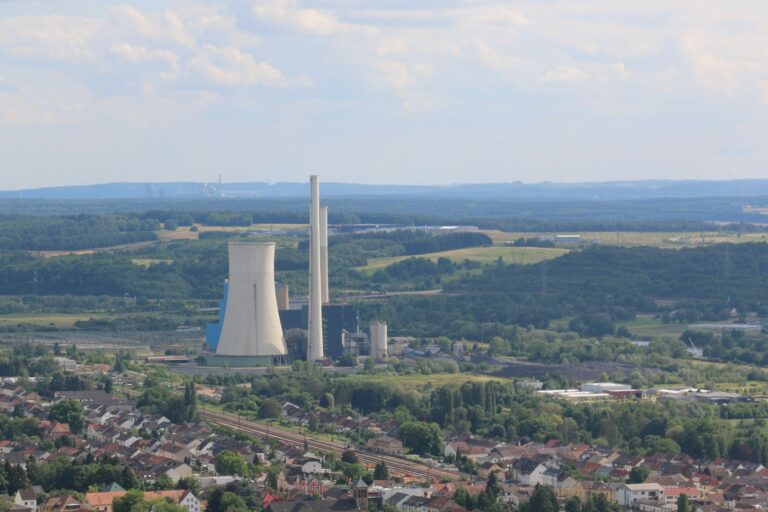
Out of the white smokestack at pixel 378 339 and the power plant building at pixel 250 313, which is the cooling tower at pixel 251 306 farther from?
the white smokestack at pixel 378 339

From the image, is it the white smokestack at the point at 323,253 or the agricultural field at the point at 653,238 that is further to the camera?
the agricultural field at the point at 653,238

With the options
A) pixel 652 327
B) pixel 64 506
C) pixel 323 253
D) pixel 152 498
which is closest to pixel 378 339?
pixel 323 253

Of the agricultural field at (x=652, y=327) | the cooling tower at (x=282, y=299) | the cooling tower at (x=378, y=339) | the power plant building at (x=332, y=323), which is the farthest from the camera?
the agricultural field at (x=652, y=327)

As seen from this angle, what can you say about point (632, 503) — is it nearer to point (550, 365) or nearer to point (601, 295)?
point (550, 365)

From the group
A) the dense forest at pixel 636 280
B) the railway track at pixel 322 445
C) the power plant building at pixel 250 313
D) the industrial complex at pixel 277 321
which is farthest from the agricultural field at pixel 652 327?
the railway track at pixel 322 445

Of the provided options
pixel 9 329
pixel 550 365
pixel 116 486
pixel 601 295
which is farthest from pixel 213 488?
pixel 601 295

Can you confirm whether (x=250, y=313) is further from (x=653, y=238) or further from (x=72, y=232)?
(x=72, y=232)
